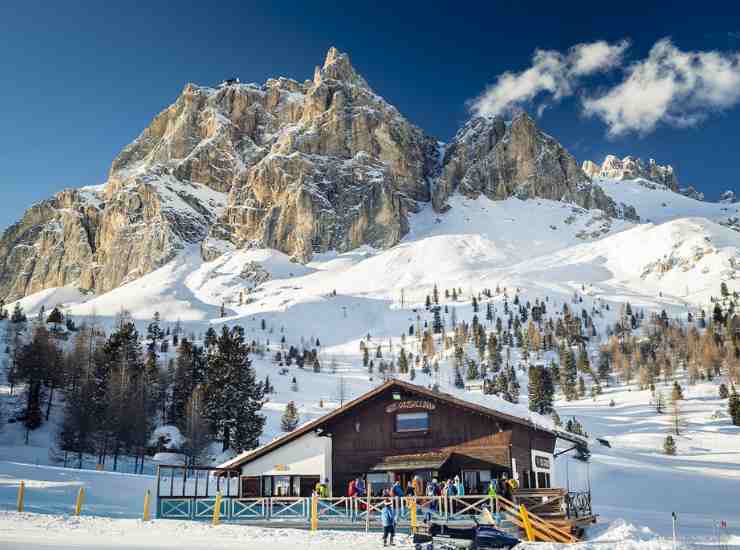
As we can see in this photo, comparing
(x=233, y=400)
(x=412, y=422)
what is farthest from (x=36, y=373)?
(x=412, y=422)

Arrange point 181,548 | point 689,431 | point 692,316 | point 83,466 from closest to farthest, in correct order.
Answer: point 181,548, point 83,466, point 689,431, point 692,316

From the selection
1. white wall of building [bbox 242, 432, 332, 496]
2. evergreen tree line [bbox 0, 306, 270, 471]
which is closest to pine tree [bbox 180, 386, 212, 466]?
evergreen tree line [bbox 0, 306, 270, 471]

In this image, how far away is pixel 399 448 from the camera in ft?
103

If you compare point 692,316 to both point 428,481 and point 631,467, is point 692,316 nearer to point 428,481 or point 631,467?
point 631,467

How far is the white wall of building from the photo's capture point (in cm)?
3253

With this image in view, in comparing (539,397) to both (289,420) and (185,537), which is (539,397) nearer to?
(289,420)

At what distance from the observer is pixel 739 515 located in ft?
151

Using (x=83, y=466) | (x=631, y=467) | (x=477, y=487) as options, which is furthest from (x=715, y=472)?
(x=83, y=466)

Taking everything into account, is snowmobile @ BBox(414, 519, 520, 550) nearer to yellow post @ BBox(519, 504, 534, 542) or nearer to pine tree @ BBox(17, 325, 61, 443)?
yellow post @ BBox(519, 504, 534, 542)

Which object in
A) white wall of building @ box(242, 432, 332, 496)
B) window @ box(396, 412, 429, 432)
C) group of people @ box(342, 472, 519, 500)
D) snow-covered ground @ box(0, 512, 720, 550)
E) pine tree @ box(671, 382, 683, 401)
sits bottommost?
snow-covered ground @ box(0, 512, 720, 550)

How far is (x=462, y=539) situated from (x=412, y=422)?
1253cm

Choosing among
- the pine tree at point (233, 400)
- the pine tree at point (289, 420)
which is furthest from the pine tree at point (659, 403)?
the pine tree at point (233, 400)

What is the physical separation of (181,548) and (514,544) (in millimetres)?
9833

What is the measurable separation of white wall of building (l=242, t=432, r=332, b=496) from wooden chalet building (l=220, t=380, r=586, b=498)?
0.05 m
